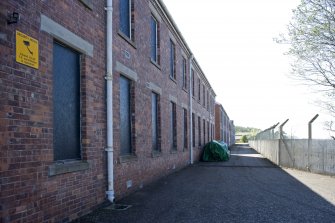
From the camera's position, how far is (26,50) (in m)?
5.16

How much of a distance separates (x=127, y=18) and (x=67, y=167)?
5.52 m

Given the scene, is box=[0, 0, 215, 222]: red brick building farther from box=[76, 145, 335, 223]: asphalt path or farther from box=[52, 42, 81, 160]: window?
box=[76, 145, 335, 223]: asphalt path

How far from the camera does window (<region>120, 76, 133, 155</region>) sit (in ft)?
31.2

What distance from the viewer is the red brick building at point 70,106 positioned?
4.84m

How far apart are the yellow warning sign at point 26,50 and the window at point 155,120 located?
736cm

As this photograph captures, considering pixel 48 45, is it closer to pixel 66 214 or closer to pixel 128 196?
pixel 66 214

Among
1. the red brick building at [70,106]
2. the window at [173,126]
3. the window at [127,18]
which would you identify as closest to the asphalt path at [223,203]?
the red brick building at [70,106]

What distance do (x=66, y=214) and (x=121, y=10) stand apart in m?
5.89

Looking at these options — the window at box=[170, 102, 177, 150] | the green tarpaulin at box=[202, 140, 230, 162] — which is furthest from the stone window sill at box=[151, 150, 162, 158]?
the green tarpaulin at box=[202, 140, 230, 162]

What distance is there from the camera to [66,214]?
6.09 metres

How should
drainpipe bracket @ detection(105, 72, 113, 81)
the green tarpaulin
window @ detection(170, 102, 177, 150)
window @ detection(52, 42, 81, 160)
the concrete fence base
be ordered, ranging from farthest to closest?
the green tarpaulin
window @ detection(170, 102, 177, 150)
the concrete fence base
drainpipe bracket @ detection(105, 72, 113, 81)
window @ detection(52, 42, 81, 160)

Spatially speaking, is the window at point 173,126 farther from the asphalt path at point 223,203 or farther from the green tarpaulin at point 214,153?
the green tarpaulin at point 214,153

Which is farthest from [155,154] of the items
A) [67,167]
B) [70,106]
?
[67,167]

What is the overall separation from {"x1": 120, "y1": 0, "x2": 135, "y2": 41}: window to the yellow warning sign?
15.3 feet
